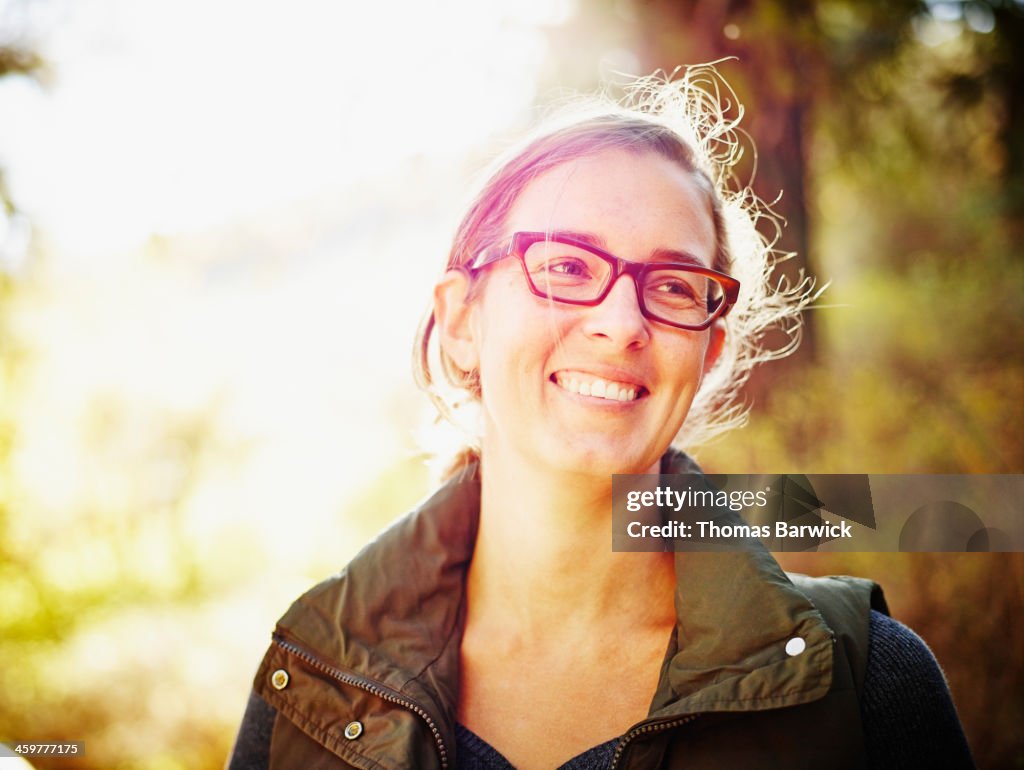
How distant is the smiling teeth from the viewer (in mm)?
1820

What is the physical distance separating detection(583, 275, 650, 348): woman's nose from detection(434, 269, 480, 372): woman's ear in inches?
16.4

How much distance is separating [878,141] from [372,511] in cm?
597

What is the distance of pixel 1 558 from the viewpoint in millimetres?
6512

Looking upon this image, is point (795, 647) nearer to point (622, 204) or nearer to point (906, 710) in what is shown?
point (906, 710)

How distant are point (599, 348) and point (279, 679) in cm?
111

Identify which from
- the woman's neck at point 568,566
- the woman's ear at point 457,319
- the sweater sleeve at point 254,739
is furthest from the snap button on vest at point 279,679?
the woman's ear at point 457,319

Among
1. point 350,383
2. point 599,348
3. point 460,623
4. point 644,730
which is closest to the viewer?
point 644,730

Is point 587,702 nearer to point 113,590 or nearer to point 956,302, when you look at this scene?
point 113,590

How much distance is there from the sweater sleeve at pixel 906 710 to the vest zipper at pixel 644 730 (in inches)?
15.8

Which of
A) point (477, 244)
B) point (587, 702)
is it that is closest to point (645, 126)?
point (477, 244)

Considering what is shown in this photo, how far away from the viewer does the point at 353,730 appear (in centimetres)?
185

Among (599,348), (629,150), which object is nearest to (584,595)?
(599,348)

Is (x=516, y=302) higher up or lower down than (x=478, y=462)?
higher up

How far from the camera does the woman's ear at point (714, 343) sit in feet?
7.11
